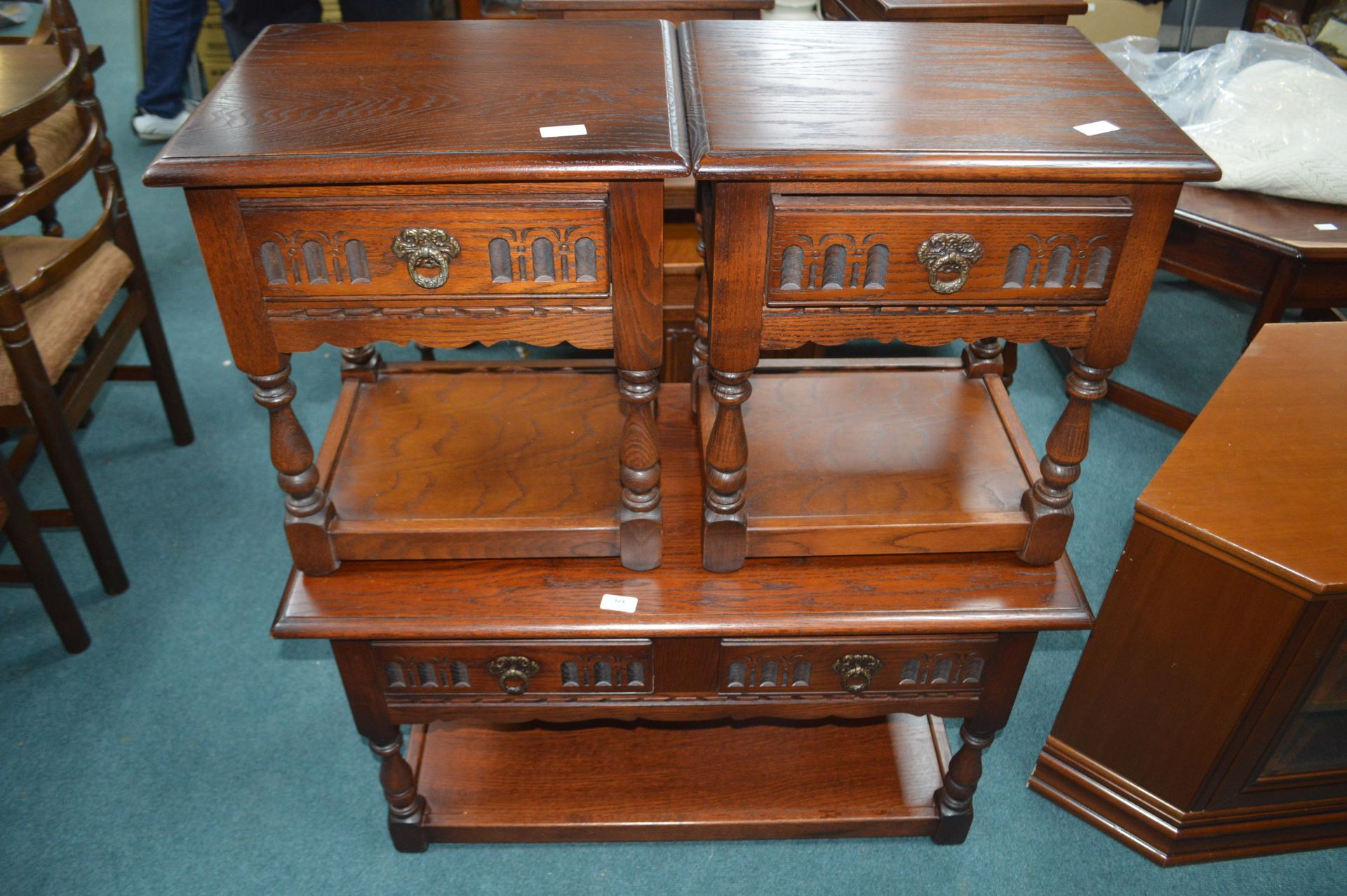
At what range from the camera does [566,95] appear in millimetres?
1239

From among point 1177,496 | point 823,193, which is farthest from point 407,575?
point 1177,496

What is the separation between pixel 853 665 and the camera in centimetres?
151

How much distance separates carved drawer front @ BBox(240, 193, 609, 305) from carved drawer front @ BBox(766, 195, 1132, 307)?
0.23 m

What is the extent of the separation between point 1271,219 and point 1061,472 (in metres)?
1.44

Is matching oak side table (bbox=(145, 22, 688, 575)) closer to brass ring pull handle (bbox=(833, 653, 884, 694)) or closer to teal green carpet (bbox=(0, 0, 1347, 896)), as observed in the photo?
brass ring pull handle (bbox=(833, 653, 884, 694))

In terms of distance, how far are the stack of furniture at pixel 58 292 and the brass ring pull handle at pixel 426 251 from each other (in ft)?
3.38

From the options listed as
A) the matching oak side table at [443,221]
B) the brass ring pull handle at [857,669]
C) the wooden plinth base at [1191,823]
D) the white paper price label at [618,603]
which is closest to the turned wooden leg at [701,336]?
the matching oak side table at [443,221]

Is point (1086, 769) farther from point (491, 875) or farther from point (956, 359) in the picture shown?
point (491, 875)

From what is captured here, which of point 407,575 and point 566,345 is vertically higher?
point 407,575

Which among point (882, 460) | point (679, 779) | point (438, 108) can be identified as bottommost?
point (679, 779)

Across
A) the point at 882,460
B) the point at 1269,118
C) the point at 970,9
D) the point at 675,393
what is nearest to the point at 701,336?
the point at 675,393

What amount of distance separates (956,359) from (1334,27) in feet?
8.83

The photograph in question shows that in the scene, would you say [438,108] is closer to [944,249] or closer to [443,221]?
[443,221]

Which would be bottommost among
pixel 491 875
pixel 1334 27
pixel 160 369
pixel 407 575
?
pixel 491 875
